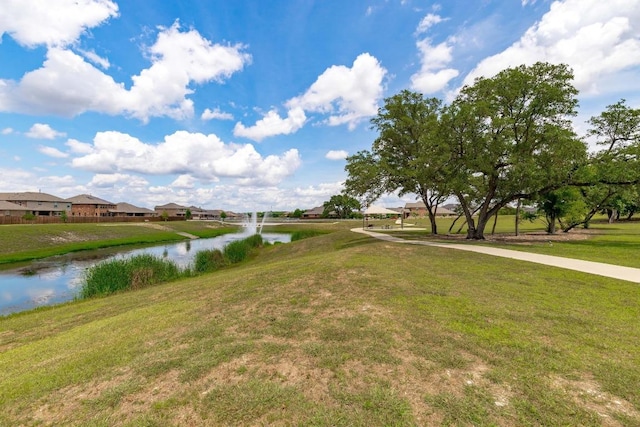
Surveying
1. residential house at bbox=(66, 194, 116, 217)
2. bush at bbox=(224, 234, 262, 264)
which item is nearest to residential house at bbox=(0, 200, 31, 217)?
residential house at bbox=(66, 194, 116, 217)

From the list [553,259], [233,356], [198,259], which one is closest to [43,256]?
[198,259]

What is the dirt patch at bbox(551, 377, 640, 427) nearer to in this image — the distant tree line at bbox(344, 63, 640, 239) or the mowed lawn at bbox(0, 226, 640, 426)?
the mowed lawn at bbox(0, 226, 640, 426)

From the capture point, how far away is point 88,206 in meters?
88.5

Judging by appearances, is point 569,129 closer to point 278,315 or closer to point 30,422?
point 278,315

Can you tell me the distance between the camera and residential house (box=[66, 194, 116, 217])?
86.6m

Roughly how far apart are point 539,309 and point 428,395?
4.72 metres

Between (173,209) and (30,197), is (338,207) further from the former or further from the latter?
(30,197)

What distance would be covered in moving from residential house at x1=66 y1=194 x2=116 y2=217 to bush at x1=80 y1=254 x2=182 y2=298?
3471 inches

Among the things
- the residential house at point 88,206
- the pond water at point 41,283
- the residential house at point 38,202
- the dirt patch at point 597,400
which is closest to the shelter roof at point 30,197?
the residential house at point 38,202

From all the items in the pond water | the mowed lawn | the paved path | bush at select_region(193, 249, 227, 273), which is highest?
the paved path

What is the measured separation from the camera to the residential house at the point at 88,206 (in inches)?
3408

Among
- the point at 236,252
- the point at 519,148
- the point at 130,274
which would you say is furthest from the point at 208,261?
the point at 519,148

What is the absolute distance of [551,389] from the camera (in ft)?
12.6

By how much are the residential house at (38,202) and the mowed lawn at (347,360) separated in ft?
292
